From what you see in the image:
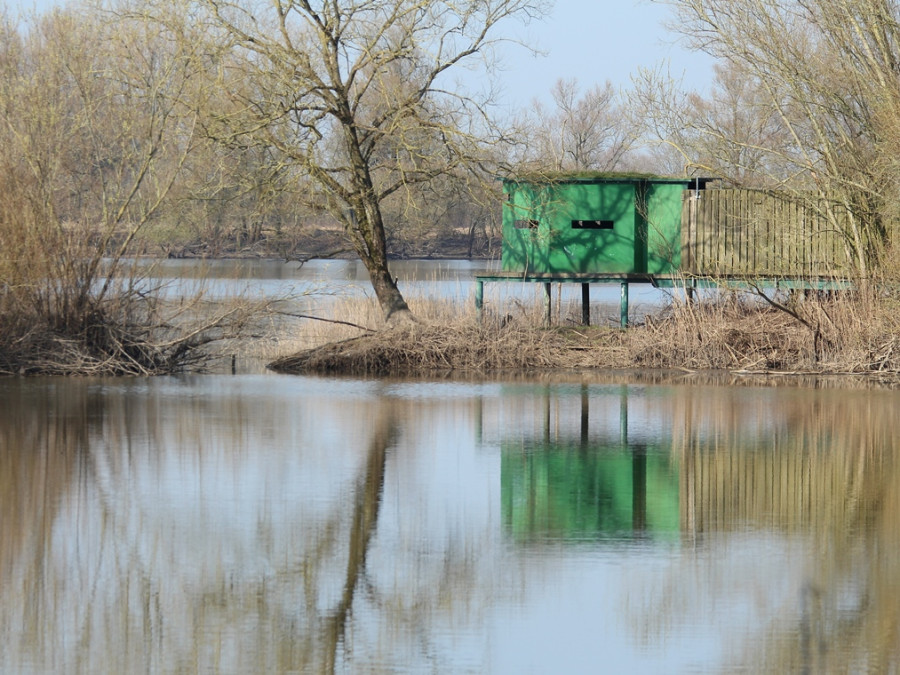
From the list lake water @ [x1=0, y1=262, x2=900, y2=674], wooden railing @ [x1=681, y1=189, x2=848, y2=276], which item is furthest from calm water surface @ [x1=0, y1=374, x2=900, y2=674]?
wooden railing @ [x1=681, y1=189, x2=848, y2=276]

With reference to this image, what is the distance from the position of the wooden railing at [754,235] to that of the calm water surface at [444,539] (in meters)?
6.43

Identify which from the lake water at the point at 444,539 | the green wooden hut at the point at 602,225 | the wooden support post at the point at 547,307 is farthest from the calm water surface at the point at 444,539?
the green wooden hut at the point at 602,225

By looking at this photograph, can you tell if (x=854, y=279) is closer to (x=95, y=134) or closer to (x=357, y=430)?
(x=357, y=430)

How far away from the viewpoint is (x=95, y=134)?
65.2ft

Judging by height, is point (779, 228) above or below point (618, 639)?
above

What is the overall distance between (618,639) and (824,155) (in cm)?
1642

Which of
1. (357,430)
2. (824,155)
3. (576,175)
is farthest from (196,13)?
(824,155)

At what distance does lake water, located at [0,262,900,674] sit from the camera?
721 centimetres

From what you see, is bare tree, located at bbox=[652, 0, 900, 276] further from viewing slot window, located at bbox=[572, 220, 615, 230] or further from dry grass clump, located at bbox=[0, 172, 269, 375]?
dry grass clump, located at bbox=[0, 172, 269, 375]

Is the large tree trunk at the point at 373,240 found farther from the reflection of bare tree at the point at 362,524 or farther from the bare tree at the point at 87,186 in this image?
the reflection of bare tree at the point at 362,524

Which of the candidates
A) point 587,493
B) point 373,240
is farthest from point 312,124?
point 587,493

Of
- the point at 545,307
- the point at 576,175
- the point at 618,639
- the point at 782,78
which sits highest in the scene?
the point at 782,78

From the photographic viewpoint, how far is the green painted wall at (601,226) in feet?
75.0

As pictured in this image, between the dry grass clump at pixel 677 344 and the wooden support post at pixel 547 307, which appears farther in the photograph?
the wooden support post at pixel 547 307
